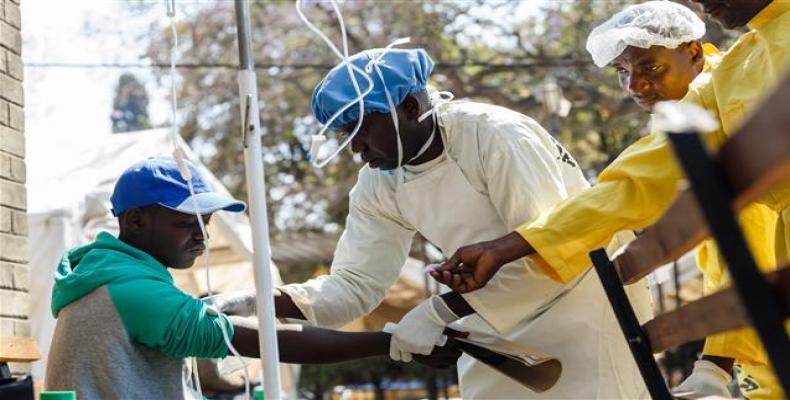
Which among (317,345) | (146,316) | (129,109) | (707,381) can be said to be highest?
(129,109)

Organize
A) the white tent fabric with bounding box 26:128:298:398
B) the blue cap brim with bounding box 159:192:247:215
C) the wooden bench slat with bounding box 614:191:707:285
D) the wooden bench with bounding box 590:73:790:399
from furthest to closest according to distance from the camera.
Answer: the white tent fabric with bounding box 26:128:298:398 < the blue cap brim with bounding box 159:192:247:215 < the wooden bench slat with bounding box 614:191:707:285 < the wooden bench with bounding box 590:73:790:399

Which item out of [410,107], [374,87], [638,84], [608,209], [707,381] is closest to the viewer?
[608,209]

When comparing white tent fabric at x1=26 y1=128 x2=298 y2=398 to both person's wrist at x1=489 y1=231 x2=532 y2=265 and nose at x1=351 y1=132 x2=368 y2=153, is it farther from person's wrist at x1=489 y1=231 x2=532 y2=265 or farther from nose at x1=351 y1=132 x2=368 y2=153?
person's wrist at x1=489 y1=231 x2=532 y2=265

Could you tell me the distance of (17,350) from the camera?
3.04 m

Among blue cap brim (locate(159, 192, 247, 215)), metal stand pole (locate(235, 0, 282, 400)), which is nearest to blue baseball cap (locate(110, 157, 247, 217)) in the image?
blue cap brim (locate(159, 192, 247, 215))

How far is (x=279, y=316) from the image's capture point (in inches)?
139

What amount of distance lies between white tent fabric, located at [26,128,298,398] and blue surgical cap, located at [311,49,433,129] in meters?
3.92

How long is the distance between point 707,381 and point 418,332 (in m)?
0.76

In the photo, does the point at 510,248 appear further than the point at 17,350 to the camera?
No

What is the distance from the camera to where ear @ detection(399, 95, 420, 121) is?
335cm

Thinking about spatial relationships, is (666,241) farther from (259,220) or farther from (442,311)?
(442,311)

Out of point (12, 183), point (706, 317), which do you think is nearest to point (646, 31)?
point (706, 317)

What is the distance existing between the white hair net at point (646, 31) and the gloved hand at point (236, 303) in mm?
1249

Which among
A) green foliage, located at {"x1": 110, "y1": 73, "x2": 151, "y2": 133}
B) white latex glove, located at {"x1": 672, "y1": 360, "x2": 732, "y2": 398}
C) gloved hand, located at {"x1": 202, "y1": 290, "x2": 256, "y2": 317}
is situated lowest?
white latex glove, located at {"x1": 672, "y1": 360, "x2": 732, "y2": 398}
